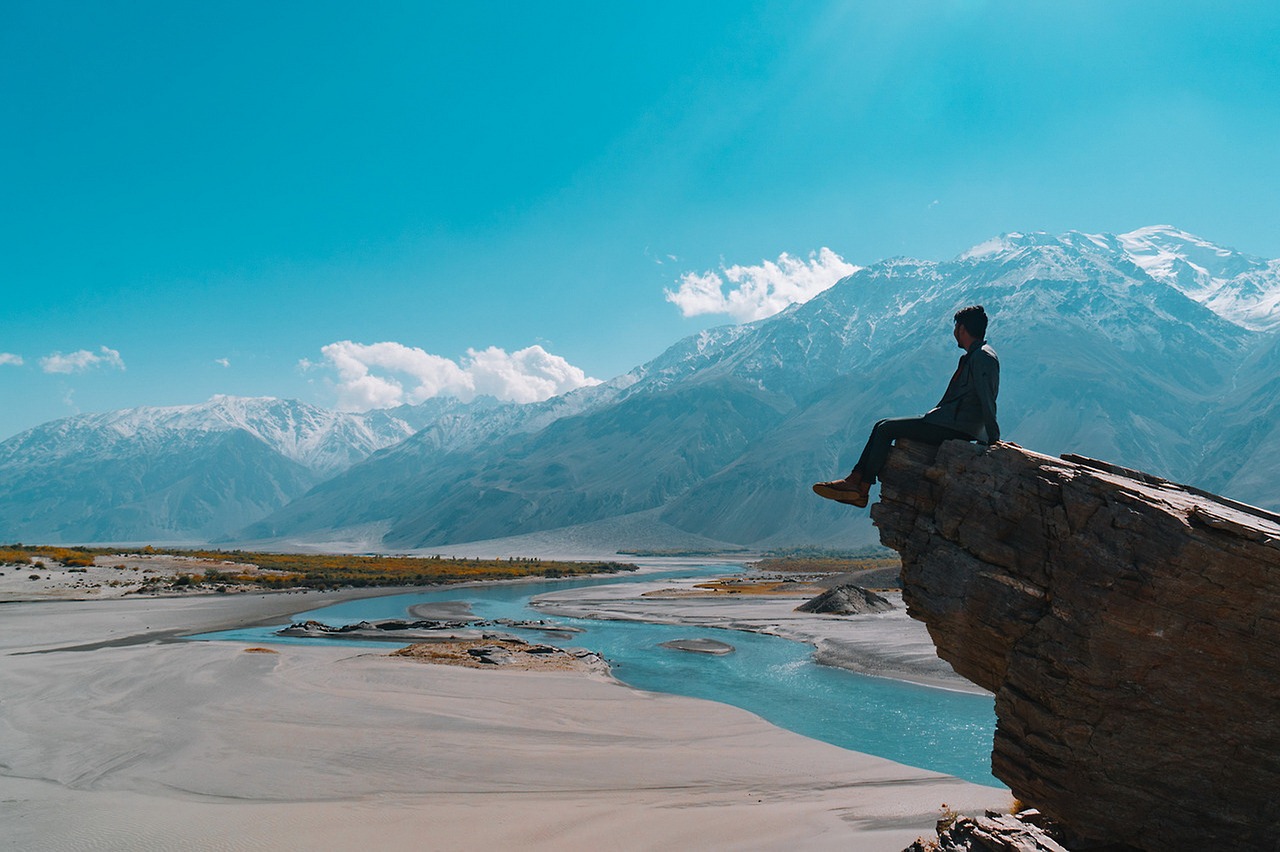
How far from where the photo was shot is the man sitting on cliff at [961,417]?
10.5 metres

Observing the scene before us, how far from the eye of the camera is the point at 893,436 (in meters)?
11.2

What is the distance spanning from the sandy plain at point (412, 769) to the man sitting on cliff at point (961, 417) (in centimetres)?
884

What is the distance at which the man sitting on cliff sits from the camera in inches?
413

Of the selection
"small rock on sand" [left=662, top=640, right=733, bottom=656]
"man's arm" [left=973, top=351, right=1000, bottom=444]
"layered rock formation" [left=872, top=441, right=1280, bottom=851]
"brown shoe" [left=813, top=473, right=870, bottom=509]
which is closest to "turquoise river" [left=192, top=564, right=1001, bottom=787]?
"small rock on sand" [left=662, top=640, right=733, bottom=656]

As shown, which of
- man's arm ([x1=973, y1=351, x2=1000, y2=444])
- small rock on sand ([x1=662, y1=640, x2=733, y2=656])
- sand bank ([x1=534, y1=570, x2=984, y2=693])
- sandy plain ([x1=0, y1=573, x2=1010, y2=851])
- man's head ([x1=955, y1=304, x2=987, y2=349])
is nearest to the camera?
man's arm ([x1=973, y1=351, x2=1000, y2=444])

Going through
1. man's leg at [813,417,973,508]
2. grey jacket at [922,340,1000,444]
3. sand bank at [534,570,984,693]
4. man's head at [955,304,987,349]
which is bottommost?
sand bank at [534,570,984,693]

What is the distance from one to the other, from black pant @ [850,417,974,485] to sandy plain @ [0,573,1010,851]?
8.82 metres

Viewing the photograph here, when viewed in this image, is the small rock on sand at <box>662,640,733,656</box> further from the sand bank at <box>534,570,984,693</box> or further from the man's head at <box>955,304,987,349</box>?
the man's head at <box>955,304,987,349</box>

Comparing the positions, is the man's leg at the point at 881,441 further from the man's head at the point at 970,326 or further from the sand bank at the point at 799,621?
the sand bank at the point at 799,621

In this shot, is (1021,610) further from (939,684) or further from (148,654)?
(148,654)

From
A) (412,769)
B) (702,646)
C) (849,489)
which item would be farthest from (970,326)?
(702,646)

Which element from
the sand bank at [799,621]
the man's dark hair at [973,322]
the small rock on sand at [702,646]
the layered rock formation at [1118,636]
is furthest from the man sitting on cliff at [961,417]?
the small rock on sand at [702,646]

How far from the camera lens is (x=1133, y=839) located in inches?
358

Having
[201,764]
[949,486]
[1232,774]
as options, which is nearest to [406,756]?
[201,764]
